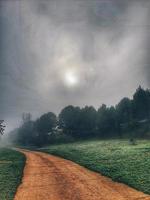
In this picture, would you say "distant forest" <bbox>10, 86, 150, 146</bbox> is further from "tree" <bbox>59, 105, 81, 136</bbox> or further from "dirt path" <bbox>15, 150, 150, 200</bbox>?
"dirt path" <bbox>15, 150, 150, 200</bbox>

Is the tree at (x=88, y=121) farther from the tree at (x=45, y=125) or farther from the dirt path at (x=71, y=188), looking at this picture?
the dirt path at (x=71, y=188)

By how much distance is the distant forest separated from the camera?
126 m

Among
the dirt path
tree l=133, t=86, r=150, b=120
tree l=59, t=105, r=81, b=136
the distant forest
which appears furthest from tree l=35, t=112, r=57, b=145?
the dirt path

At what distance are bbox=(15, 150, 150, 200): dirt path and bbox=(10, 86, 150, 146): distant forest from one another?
76.5 metres

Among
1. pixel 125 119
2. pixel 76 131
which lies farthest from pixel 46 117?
pixel 125 119

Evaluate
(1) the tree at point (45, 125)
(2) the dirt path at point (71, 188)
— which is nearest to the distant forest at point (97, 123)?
(1) the tree at point (45, 125)

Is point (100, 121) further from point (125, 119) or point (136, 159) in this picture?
point (136, 159)

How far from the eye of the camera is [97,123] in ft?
453

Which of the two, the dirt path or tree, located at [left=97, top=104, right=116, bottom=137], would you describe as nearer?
the dirt path

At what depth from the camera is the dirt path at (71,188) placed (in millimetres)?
23772

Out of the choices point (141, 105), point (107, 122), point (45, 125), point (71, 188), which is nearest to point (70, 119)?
point (45, 125)

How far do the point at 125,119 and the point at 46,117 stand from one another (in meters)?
53.8

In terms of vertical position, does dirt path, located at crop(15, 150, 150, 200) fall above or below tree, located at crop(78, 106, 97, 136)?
below

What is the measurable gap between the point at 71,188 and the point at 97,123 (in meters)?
112
